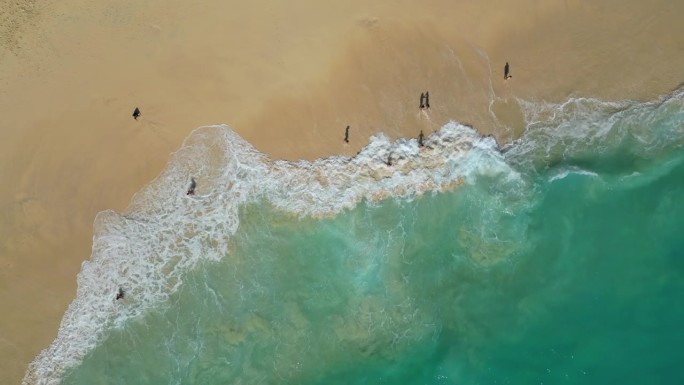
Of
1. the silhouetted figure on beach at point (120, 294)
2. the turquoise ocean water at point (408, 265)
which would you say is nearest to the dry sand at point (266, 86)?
the turquoise ocean water at point (408, 265)

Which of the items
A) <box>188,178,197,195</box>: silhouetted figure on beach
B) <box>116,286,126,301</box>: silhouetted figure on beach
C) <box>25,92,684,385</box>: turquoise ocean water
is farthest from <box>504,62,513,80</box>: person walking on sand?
<box>116,286,126,301</box>: silhouetted figure on beach

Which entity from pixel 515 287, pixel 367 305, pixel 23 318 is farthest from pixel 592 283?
pixel 23 318

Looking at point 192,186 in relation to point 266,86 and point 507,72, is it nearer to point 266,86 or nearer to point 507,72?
point 266,86

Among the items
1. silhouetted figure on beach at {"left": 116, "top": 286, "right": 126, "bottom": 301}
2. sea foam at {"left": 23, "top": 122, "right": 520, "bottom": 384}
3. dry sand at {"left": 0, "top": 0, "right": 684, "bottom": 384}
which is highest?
dry sand at {"left": 0, "top": 0, "right": 684, "bottom": 384}

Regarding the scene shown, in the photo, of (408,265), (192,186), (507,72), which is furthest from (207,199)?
(507,72)

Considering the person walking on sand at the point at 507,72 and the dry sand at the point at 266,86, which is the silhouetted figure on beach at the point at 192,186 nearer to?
the dry sand at the point at 266,86

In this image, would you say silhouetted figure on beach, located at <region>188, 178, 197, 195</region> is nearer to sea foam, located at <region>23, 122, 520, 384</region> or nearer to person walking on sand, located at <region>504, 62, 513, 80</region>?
sea foam, located at <region>23, 122, 520, 384</region>
